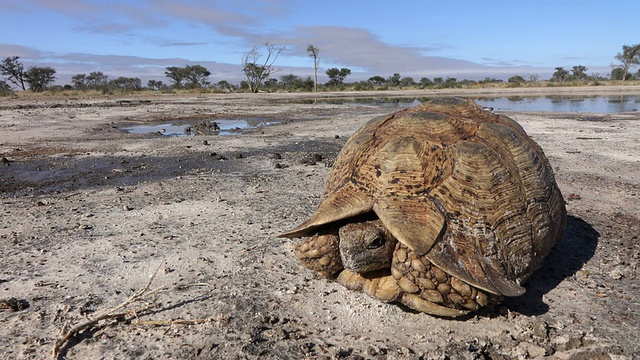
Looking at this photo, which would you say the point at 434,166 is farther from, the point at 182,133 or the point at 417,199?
the point at 182,133

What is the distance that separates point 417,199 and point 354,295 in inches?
37.5

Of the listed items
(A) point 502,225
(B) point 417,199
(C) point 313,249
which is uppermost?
(B) point 417,199

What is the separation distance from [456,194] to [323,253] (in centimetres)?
104

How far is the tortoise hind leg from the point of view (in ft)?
10.5

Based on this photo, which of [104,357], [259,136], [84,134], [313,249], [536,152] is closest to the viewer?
[104,357]

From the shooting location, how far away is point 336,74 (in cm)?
7175

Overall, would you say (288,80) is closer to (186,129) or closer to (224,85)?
(224,85)

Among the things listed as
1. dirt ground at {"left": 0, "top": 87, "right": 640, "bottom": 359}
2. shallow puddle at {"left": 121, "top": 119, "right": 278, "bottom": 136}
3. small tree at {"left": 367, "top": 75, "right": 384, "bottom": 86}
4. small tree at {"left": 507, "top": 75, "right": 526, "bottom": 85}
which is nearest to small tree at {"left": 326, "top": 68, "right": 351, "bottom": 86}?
small tree at {"left": 367, "top": 75, "right": 384, "bottom": 86}

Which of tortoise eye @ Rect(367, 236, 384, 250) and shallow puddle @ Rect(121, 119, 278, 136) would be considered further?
shallow puddle @ Rect(121, 119, 278, 136)

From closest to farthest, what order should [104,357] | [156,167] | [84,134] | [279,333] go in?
1. [104,357]
2. [279,333]
3. [156,167]
4. [84,134]

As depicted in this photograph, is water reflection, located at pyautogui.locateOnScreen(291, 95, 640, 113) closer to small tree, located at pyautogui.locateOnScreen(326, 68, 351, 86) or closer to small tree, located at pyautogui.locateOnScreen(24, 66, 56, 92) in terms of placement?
small tree, located at pyautogui.locateOnScreen(326, 68, 351, 86)

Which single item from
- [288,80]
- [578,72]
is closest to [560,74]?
[578,72]

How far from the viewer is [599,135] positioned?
11.8 m

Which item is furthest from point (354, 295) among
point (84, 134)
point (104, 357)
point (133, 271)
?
point (84, 134)
